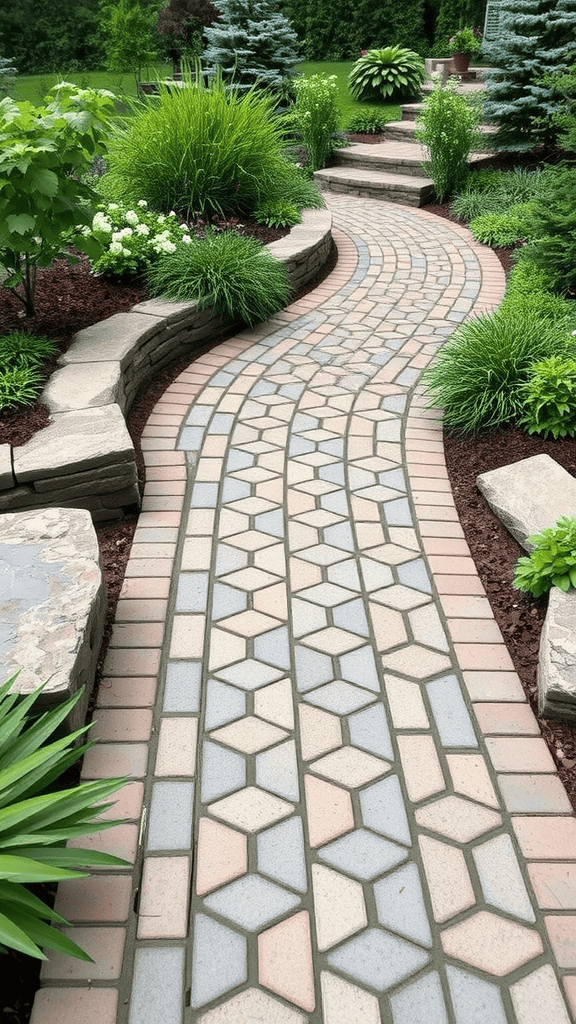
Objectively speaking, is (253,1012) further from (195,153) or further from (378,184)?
(378,184)

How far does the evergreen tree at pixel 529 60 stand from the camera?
7832 mm

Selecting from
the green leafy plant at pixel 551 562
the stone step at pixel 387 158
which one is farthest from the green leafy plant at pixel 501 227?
the green leafy plant at pixel 551 562

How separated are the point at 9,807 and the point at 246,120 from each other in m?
5.58

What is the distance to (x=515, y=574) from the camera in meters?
2.73

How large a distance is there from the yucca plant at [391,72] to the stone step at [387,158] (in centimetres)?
265

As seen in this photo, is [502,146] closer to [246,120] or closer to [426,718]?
[246,120]

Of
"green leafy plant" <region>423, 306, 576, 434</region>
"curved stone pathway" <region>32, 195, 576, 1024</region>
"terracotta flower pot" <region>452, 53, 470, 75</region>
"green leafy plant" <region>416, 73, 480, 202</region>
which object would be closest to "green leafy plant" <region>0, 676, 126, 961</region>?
"curved stone pathway" <region>32, 195, 576, 1024</region>

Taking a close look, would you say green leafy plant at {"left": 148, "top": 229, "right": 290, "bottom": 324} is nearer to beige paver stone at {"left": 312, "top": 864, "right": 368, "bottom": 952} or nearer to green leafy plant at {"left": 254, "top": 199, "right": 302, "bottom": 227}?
green leafy plant at {"left": 254, "top": 199, "right": 302, "bottom": 227}

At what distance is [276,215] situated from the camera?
6.14 meters

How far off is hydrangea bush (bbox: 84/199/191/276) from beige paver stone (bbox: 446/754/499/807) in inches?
140

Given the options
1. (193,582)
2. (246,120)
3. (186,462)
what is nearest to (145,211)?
(246,120)

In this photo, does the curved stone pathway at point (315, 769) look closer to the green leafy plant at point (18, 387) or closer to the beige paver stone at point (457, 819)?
the beige paver stone at point (457, 819)

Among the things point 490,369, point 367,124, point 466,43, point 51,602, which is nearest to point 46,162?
point 51,602

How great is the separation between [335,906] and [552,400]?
94.9 inches
